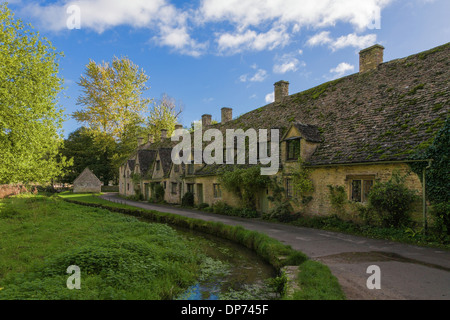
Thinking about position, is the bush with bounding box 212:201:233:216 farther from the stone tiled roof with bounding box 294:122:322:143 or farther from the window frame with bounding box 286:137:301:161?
the stone tiled roof with bounding box 294:122:322:143

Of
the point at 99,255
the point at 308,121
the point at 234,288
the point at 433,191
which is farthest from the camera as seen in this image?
the point at 308,121

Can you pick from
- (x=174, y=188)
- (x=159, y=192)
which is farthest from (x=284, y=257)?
(x=159, y=192)

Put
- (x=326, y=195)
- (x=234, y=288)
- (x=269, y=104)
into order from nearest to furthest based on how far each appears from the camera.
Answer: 1. (x=234, y=288)
2. (x=326, y=195)
3. (x=269, y=104)

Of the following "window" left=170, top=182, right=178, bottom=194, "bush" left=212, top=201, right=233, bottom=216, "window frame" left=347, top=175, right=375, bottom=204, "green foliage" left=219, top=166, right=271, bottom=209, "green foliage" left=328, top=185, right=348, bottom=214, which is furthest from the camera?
"window" left=170, top=182, right=178, bottom=194

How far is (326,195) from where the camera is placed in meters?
14.6

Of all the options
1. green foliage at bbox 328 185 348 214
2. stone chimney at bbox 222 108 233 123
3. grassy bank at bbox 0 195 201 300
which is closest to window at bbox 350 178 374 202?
green foliage at bbox 328 185 348 214

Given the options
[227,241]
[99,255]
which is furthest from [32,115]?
[227,241]

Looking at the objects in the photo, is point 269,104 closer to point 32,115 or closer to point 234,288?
point 32,115

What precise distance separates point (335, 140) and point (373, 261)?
850 centimetres

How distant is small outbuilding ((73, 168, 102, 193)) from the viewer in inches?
1967

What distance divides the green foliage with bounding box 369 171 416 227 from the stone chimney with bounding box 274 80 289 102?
46.2 feet

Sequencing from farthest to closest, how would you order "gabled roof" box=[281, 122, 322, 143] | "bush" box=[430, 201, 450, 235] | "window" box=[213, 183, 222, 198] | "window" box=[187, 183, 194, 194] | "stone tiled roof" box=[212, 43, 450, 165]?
"window" box=[187, 183, 194, 194], "window" box=[213, 183, 222, 198], "gabled roof" box=[281, 122, 322, 143], "stone tiled roof" box=[212, 43, 450, 165], "bush" box=[430, 201, 450, 235]

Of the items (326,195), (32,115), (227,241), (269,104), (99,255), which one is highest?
(269,104)

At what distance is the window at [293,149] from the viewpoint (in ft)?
54.1
